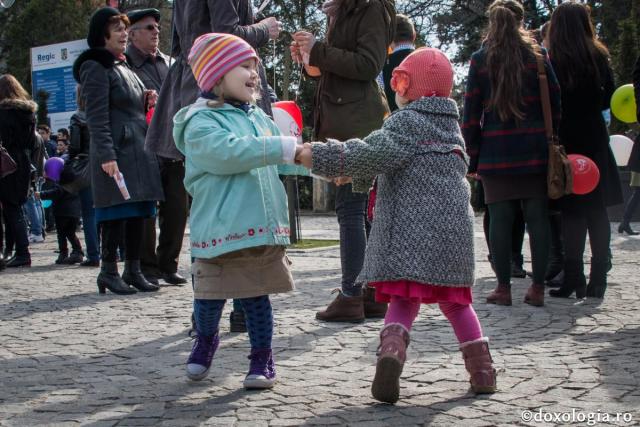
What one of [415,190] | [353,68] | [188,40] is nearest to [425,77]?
[415,190]

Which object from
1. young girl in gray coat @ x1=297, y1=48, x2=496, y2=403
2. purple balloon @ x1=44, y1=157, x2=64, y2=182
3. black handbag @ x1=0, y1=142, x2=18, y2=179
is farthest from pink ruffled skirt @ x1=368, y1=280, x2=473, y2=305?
purple balloon @ x1=44, y1=157, x2=64, y2=182

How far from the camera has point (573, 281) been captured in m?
6.66

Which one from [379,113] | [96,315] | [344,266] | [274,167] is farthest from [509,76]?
[96,315]

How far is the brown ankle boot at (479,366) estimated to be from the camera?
3793 millimetres

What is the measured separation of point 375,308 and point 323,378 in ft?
5.49

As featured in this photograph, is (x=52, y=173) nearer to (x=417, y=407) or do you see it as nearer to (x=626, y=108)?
(x=626, y=108)

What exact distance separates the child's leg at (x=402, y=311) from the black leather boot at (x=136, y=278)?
397 cm

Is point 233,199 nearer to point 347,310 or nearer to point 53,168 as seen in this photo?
point 347,310

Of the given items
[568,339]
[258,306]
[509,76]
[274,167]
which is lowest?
[568,339]

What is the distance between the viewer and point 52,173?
36.3 ft

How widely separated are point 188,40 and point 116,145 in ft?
6.84

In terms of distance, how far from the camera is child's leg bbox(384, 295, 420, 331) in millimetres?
3826

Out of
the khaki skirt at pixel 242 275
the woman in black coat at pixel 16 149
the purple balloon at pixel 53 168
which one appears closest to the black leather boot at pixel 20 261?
the woman in black coat at pixel 16 149

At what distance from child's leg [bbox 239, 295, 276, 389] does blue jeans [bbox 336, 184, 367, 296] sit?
1.55 m
